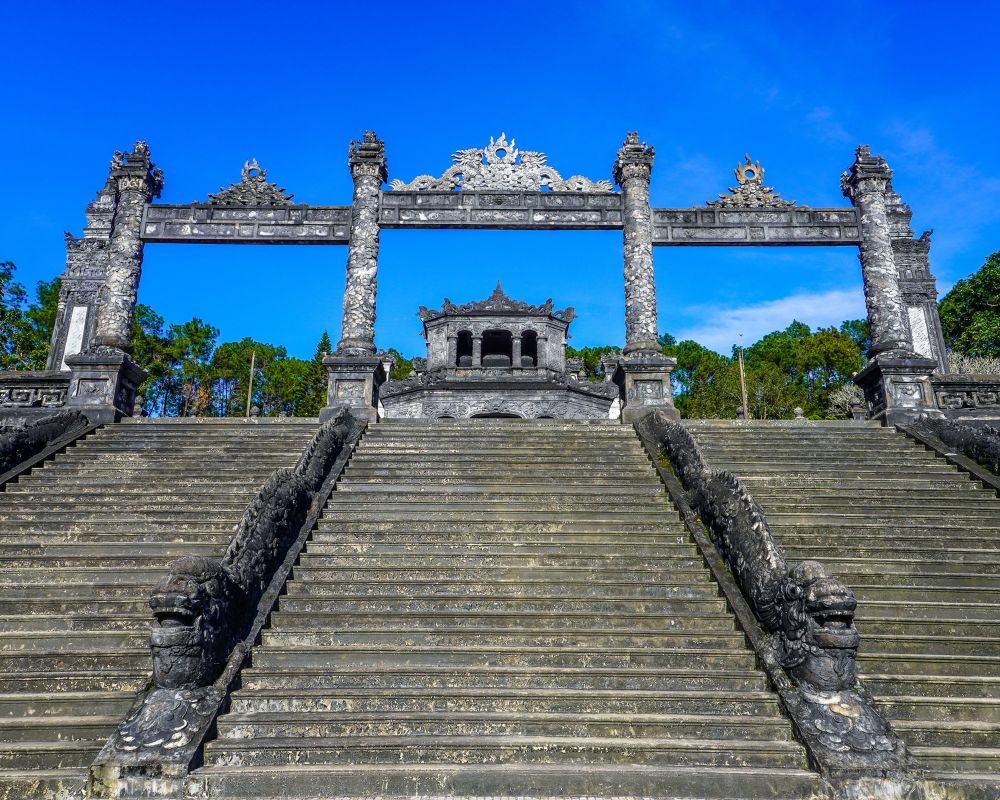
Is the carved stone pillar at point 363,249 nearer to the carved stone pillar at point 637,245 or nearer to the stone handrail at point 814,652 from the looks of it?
the carved stone pillar at point 637,245

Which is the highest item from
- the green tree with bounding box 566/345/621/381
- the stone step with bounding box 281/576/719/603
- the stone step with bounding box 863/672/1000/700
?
the green tree with bounding box 566/345/621/381

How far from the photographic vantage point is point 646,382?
11734mm

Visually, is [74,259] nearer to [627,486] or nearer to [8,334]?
[8,334]

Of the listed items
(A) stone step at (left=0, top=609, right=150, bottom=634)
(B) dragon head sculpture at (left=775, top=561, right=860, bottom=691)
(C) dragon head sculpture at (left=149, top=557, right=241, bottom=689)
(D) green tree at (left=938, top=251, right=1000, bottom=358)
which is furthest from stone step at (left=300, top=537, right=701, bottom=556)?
(D) green tree at (left=938, top=251, right=1000, bottom=358)

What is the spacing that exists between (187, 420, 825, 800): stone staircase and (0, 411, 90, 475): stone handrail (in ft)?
13.5

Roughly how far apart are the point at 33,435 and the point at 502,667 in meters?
7.35

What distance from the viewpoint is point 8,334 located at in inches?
1040

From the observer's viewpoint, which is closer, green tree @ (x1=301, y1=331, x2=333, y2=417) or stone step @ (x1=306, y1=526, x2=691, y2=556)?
stone step @ (x1=306, y1=526, x2=691, y2=556)

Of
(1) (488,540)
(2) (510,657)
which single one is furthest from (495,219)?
(2) (510,657)

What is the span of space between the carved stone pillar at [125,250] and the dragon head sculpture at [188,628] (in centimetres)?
847

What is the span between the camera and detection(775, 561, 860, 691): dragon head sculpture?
450cm

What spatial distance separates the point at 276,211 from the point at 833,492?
10937 mm

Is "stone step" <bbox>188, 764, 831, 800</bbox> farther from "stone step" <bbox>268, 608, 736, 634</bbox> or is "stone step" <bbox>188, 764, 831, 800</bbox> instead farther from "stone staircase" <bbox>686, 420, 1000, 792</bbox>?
"stone step" <bbox>268, 608, 736, 634</bbox>

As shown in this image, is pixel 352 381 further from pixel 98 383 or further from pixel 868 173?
pixel 868 173
